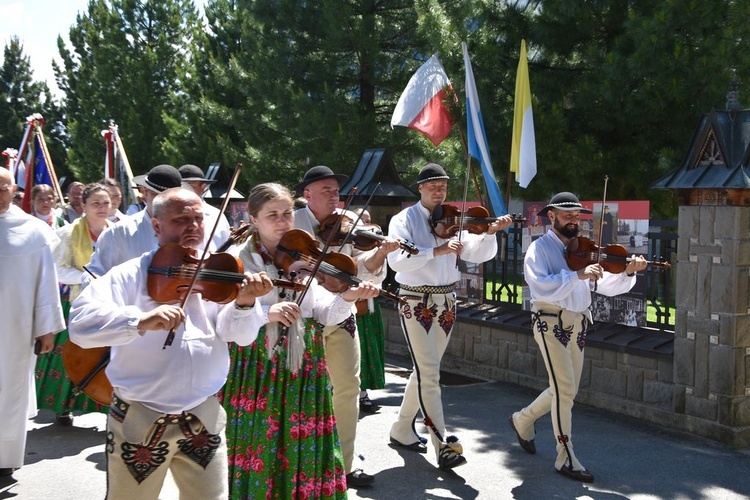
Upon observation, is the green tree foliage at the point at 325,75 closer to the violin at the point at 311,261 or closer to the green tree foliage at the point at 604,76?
the green tree foliage at the point at 604,76

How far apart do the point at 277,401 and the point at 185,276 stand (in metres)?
1.15

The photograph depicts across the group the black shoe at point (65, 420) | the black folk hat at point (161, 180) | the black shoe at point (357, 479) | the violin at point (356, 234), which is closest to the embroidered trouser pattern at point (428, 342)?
the black shoe at point (357, 479)

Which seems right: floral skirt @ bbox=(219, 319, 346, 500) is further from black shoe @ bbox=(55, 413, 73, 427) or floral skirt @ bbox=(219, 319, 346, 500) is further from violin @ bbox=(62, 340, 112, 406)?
black shoe @ bbox=(55, 413, 73, 427)

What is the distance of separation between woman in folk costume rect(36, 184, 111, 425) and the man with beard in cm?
326

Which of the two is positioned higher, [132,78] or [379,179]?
[132,78]

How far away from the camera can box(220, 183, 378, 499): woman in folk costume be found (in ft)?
12.8

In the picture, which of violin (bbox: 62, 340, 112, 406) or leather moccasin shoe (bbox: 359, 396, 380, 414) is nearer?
violin (bbox: 62, 340, 112, 406)

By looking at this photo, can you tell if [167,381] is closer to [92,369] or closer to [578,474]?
[92,369]

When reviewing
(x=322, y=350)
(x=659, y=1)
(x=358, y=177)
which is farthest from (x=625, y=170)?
(x=322, y=350)

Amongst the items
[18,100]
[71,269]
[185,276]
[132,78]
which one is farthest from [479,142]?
[18,100]

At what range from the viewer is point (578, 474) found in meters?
5.25

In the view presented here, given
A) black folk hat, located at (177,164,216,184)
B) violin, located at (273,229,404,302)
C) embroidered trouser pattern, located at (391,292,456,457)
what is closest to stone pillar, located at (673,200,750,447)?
embroidered trouser pattern, located at (391,292,456,457)

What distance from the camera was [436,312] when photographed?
5.67 metres

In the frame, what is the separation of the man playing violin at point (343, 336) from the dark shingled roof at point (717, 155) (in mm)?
2787
